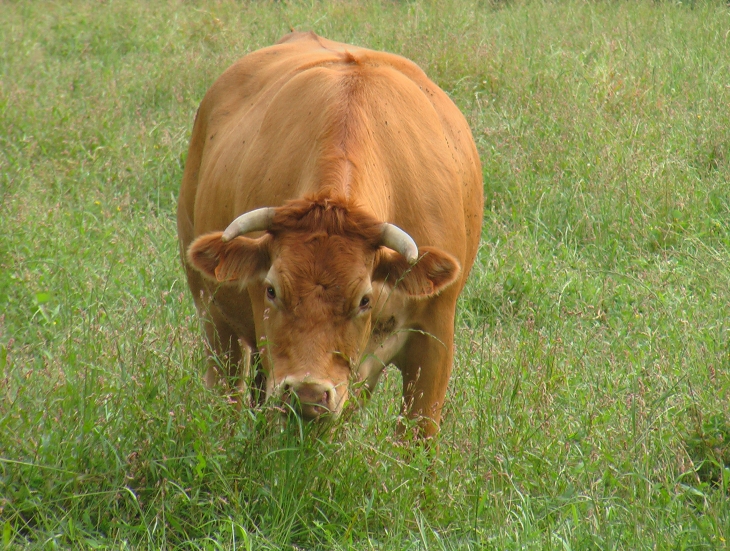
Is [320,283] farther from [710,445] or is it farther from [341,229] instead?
[710,445]

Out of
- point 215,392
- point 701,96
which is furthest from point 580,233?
point 215,392

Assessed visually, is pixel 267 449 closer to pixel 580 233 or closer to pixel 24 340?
pixel 24 340

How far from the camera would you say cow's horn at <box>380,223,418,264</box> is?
3.19 metres

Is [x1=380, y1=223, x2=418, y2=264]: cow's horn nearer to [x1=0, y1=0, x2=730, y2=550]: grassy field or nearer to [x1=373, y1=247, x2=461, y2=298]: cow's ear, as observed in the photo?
[x1=373, y1=247, x2=461, y2=298]: cow's ear

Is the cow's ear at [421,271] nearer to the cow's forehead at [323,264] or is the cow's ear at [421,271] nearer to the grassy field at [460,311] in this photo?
the cow's forehead at [323,264]

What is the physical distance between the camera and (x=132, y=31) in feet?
33.8

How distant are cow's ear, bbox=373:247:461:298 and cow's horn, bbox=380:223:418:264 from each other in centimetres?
12

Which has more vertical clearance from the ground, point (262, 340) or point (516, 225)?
point (262, 340)

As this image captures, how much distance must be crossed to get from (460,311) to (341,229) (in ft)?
6.96

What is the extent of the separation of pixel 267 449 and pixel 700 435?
1641 mm

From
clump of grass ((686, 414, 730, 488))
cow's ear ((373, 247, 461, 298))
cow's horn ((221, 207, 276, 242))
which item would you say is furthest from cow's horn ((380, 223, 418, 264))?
clump of grass ((686, 414, 730, 488))

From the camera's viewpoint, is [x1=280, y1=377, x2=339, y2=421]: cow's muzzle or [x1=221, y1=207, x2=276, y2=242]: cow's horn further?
[x1=221, y1=207, x2=276, y2=242]: cow's horn

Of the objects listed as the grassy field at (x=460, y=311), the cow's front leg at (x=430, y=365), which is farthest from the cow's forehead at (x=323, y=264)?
the cow's front leg at (x=430, y=365)

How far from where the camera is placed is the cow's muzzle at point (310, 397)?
303 cm
